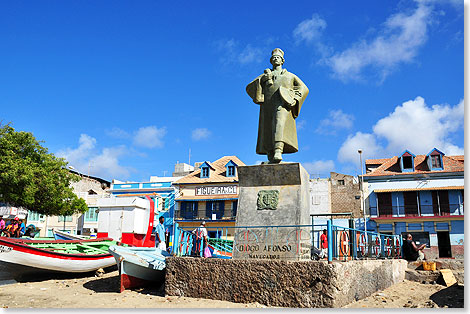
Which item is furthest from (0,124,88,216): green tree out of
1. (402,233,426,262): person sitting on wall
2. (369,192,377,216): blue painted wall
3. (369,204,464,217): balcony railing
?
(369,204,464,217): balcony railing

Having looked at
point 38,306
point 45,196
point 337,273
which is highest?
point 45,196

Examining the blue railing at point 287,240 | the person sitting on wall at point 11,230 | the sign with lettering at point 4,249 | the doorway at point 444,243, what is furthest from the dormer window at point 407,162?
the sign with lettering at point 4,249

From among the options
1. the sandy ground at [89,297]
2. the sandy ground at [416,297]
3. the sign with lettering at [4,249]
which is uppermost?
the sign with lettering at [4,249]

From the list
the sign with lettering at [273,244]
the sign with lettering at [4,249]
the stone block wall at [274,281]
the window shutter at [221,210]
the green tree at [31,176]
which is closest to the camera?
the stone block wall at [274,281]

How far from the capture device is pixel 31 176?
23062mm

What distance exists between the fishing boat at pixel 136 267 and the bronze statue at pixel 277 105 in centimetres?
346

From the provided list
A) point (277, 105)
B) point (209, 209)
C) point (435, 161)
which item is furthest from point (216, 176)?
point (277, 105)

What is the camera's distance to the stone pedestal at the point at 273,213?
24.6ft

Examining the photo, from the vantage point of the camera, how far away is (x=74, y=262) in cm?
1138

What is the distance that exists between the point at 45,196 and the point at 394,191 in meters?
24.9

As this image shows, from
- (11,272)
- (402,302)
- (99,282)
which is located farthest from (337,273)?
(11,272)

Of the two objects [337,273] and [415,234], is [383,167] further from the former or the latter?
[337,273]

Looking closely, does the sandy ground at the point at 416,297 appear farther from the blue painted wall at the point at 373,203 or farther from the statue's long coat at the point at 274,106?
the blue painted wall at the point at 373,203

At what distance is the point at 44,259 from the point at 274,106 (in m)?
7.42
